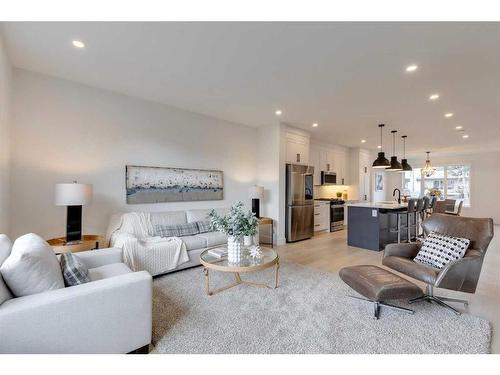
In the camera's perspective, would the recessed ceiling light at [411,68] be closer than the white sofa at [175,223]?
Yes

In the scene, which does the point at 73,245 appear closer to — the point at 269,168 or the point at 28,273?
the point at 28,273

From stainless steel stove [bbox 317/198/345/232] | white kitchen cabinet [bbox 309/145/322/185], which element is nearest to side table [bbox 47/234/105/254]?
white kitchen cabinet [bbox 309/145/322/185]

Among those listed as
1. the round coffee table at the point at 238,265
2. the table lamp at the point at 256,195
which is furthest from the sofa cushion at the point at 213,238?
the table lamp at the point at 256,195

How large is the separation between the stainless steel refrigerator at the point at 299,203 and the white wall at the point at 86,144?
1.84m

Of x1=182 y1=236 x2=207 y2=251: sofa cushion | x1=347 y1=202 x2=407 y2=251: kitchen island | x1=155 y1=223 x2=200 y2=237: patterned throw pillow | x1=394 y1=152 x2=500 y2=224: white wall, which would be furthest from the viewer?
x1=394 y1=152 x2=500 y2=224: white wall

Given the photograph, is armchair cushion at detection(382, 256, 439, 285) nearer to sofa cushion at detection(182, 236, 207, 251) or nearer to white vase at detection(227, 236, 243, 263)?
white vase at detection(227, 236, 243, 263)

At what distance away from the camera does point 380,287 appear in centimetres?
219

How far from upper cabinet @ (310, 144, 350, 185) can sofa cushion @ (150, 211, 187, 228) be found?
13.7 feet

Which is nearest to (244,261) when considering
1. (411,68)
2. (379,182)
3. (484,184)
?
(411,68)

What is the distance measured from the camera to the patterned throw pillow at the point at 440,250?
8.29ft

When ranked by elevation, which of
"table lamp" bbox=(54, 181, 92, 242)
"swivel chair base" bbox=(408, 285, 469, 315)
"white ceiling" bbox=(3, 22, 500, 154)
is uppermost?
→ "white ceiling" bbox=(3, 22, 500, 154)

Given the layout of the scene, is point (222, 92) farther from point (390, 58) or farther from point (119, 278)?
point (119, 278)

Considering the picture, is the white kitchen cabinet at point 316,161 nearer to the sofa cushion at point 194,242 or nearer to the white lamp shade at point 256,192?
the white lamp shade at point 256,192

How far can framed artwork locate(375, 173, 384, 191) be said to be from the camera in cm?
942
